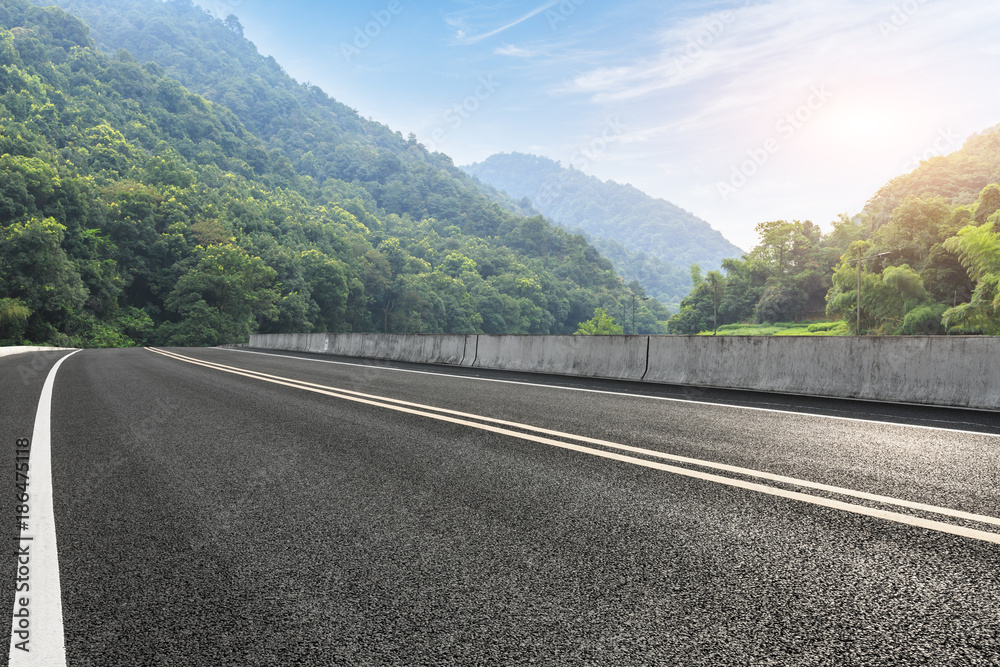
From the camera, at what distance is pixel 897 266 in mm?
78438

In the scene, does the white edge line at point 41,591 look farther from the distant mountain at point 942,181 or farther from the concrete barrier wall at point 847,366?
the distant mountain at point 942,181

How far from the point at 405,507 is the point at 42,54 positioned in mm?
178385

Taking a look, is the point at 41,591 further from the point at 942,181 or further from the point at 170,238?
the point at 942,181

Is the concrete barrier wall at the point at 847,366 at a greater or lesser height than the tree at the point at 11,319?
greater

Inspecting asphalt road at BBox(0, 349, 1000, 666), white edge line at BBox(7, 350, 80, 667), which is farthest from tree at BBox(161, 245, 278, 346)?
white edge line at BBox(7, 350, 80, 667)

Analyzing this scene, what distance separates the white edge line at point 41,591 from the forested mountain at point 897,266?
67996 millimetres

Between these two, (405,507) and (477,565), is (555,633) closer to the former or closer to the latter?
(477,565)

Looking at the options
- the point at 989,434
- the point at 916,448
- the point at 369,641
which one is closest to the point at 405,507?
the point at 369,641

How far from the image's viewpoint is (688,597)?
104 inches

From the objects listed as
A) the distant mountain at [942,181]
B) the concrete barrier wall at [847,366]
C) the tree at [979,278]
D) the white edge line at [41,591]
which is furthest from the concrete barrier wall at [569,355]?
the distant mountain at [942,181]

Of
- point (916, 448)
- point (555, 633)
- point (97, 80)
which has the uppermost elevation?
point (97, 80)

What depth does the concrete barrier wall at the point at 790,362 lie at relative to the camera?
881 centimetres

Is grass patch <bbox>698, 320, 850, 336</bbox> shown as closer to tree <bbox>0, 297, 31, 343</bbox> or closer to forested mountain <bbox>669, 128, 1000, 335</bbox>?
forested mountain <bbox>669, 128, 1000, 335</bbox>

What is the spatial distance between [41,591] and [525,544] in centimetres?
230
